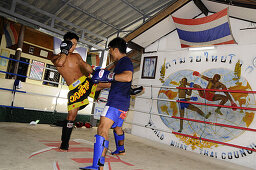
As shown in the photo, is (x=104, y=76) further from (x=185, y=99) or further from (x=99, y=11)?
(x=99, y=11)

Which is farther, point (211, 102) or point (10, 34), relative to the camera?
point (10, 34)

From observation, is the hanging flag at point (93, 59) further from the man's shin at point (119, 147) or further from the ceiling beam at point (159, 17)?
the man's shin at point (119, 147)

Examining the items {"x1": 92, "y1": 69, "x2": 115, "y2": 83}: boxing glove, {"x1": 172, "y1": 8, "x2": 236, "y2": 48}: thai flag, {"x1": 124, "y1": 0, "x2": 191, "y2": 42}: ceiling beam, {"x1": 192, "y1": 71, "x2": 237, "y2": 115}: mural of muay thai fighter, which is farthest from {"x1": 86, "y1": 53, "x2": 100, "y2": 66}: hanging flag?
{"x1": 92, "y1": 69, "x2": 115, "y2": 83}: boxing glove

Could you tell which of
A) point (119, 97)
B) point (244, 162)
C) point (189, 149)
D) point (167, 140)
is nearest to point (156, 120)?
point (167, 140)

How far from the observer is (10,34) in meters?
6.43

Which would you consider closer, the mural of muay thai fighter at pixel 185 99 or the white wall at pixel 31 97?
the white wall at pixel 31 97

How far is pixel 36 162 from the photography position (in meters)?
1.62

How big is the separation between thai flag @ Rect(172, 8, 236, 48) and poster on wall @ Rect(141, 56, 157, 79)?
2.98ft

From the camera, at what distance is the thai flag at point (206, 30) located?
338 cm

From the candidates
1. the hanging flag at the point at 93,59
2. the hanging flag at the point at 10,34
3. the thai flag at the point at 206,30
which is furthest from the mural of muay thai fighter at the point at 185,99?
the hanging flag at the point at 10,34

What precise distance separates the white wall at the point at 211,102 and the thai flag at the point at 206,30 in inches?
8.7

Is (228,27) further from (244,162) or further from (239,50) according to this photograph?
(244,162)

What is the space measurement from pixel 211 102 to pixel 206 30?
1.41 meters

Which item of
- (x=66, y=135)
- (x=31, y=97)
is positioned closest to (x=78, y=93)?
(x=66, y=135)
